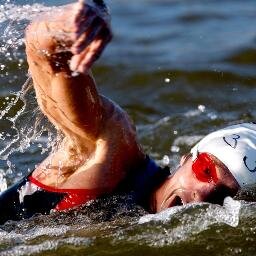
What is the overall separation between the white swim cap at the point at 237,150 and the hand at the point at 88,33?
1.43 metres

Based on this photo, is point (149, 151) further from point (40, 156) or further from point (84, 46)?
point (84, 46)

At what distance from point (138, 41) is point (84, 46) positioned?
6.98 meters

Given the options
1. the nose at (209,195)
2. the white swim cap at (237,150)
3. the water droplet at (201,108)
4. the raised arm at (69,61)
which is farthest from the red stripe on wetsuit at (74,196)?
the water droplet at (201,108)

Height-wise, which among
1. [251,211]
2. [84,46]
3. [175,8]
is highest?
[84,46]

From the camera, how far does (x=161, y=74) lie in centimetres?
894

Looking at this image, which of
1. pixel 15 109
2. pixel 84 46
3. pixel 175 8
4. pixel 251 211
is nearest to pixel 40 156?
pixel 15 109

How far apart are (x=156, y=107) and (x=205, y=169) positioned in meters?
3.58

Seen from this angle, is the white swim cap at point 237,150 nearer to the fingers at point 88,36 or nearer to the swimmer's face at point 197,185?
the swimmer's face at point 197,185

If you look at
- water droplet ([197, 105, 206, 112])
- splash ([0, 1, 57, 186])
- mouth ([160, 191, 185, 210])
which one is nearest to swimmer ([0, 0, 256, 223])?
mouth ([160, 191, 185, 210])

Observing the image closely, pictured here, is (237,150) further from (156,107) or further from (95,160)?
(156,107)

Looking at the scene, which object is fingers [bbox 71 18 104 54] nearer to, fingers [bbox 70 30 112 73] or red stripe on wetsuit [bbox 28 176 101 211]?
fingers [bbox 70 30 112 73]

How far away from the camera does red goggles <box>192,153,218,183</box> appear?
4.58m

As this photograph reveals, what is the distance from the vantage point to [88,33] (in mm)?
3504

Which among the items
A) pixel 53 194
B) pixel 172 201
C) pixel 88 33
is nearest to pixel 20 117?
pixel 53 194
